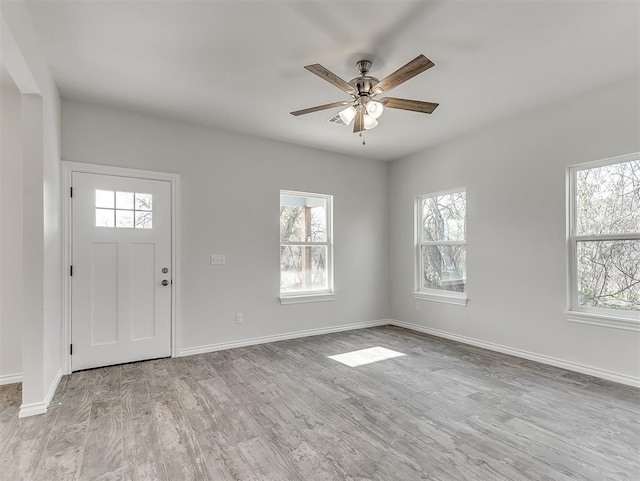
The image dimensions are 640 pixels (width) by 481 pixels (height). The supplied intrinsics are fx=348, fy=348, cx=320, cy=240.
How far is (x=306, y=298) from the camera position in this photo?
192 inches

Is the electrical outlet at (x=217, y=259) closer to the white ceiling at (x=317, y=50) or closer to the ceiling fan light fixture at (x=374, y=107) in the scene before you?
the white ceiling at (x=317, y=50)

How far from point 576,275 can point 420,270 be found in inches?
80.9

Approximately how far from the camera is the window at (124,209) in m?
3.59

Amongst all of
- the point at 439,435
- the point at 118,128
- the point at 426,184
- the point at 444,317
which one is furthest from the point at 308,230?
the point at 439,435

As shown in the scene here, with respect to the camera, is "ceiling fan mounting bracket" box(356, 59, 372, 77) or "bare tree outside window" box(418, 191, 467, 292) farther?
"bare tree outside window" box(418, 191, 467, 292)

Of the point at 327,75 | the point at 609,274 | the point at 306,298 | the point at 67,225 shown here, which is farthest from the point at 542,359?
the point at 67,225

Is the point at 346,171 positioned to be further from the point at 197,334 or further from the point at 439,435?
the point at 439,435

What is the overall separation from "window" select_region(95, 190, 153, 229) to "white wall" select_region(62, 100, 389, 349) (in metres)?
0.33

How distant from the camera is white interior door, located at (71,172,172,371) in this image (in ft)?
11.4

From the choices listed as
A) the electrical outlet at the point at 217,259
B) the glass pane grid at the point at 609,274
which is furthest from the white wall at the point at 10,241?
the glass pane grid at the point at 609,274

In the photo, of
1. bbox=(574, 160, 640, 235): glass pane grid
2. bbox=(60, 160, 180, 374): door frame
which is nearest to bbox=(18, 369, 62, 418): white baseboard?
bbox=(60, 160, 180, 374): door frame

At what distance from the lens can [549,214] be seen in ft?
12.0

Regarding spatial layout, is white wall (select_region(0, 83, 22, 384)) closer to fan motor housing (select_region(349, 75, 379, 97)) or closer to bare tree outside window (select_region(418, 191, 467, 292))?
fan motor housing (select_region(349, 75, 379, 97))

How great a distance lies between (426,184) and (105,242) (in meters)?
4.13
